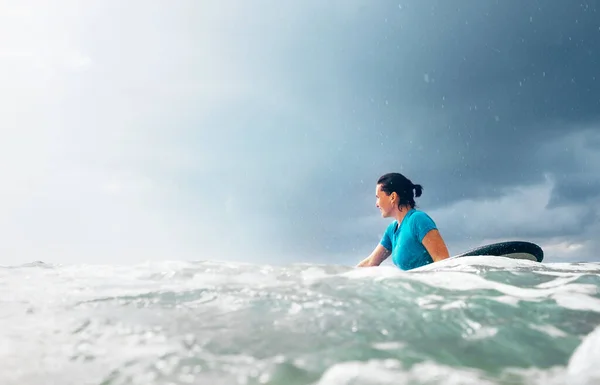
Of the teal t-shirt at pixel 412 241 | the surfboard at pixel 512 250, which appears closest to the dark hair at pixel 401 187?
the teal t-shirt at pixel 412 241

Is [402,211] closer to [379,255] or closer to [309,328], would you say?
[379,255]

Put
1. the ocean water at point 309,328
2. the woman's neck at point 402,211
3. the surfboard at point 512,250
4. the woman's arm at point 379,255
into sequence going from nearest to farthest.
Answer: the ocean water at point 309,328 → the surfboard at point 512,250 → the woman's neck at point 402,211 → the woman's arm at point 379,255

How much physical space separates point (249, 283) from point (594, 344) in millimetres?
3143

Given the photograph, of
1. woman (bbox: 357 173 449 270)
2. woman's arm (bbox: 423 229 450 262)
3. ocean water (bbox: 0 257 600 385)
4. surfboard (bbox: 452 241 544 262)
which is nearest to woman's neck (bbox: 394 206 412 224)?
woman (bbox: 357 173 449 270)

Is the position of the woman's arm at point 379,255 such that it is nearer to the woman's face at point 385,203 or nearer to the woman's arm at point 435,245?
the woman's face at point 385,203

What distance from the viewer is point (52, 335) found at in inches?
141

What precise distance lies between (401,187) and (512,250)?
1830mm

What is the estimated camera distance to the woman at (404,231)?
6293 mm

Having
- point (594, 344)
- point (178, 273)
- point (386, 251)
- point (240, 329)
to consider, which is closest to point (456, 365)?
point (594, 344)

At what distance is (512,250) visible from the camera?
6.51 metres

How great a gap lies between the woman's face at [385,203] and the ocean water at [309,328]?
1.84m

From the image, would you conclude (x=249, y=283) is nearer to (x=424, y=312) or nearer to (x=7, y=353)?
(x=424, y=312)

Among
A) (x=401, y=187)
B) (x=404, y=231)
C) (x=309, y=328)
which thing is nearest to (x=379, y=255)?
(x=404, y=231)

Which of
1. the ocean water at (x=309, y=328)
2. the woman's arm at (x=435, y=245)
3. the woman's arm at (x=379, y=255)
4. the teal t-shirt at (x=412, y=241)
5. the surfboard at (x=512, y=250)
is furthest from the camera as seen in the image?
the woman's arm at (x=379, y=255)
